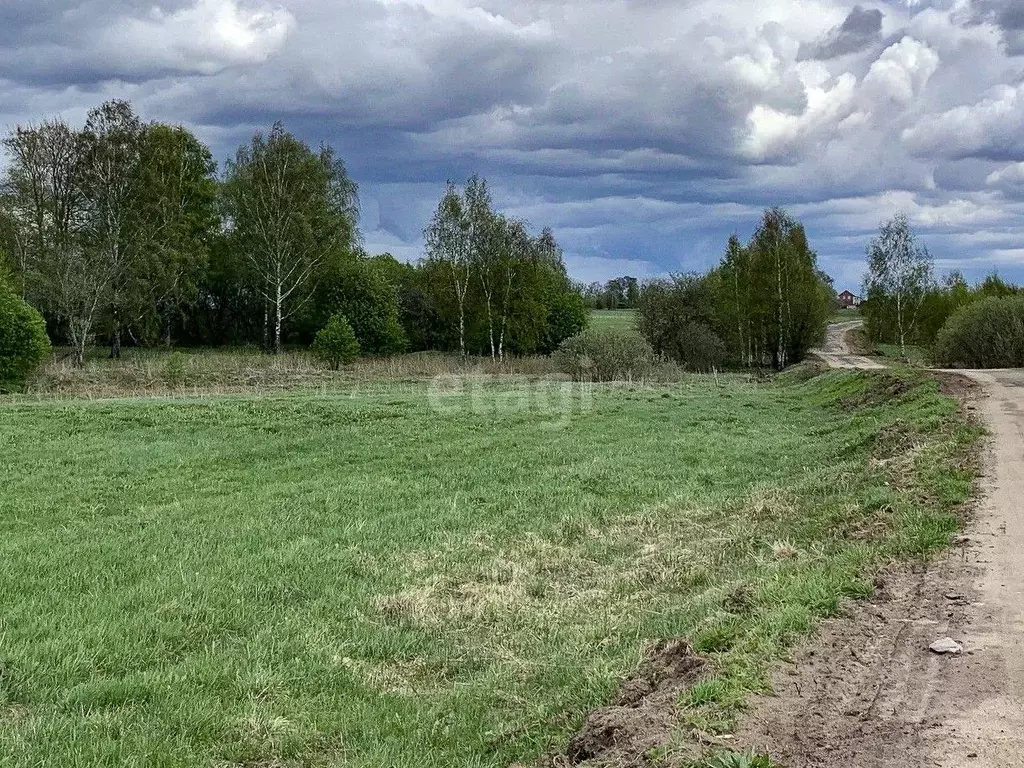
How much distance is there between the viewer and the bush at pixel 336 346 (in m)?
44.6

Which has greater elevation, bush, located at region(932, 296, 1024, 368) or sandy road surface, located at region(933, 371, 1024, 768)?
bush, located at region(932, 296, 1024, 368)

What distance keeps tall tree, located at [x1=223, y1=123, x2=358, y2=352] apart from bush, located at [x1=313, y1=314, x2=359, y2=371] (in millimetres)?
4337

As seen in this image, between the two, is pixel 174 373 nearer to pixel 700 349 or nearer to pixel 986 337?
pixel 700 349

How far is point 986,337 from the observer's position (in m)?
36.8

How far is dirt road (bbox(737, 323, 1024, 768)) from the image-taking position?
4121mm

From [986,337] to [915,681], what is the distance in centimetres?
3663

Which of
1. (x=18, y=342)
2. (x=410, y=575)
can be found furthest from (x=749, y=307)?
(x=410, y=575)

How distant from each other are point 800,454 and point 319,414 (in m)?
12.9

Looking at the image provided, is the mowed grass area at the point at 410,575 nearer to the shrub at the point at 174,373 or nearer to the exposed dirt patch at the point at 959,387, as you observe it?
the exposed dirt patch at the point at 959,387

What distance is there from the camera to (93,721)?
18.3 feet

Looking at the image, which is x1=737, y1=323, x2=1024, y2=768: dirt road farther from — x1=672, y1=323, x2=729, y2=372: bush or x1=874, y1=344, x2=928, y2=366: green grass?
x1=874, y1=344, x2=928, y2=366: green grass

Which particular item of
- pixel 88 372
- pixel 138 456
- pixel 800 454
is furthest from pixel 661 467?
pixel 88 372

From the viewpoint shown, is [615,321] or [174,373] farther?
[615,321]

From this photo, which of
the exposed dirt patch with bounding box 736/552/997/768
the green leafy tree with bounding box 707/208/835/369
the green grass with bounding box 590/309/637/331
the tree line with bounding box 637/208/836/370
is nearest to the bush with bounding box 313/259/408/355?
the green grass with bounding box 590/309/637/331
